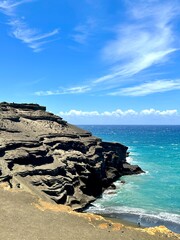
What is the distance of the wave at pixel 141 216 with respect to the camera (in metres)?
40.8

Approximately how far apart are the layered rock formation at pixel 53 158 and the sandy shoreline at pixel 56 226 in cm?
961

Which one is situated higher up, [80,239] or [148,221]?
[80,239]

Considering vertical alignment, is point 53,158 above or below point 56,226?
above

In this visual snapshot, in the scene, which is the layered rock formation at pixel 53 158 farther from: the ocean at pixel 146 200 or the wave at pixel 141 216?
the wave at pixel 141 216

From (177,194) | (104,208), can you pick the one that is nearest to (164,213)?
(104,208)

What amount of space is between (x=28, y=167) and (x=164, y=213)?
779 inches

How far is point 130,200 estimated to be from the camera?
51.8 m

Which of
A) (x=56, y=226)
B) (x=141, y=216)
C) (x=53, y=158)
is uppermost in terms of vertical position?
(x=53, y=158)

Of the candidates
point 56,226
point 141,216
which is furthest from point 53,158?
point 56,226

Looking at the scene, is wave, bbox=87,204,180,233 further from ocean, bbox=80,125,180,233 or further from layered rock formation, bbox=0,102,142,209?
layered rock formation, bbox=0,102,142,209

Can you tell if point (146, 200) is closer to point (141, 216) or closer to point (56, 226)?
point (141, 216)

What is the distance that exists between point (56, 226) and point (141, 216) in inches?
712

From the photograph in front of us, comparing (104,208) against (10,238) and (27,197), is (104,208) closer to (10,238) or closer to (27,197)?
(27,197)

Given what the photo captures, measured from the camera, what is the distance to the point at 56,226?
2831 cm
